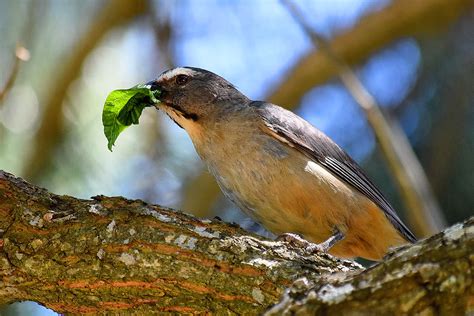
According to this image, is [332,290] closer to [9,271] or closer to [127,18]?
[9,271]

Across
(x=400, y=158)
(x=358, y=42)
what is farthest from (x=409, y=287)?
(x=358, y=42)

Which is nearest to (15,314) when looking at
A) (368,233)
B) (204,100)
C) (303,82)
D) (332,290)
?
(204,100)

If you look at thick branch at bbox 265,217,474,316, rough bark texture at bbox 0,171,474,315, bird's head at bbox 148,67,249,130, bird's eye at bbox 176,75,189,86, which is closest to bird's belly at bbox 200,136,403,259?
bird's head at bbox 148,67,249,130

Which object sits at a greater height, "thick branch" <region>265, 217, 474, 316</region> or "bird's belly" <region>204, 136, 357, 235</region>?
"bird's belly" <region>204, 136, 357, 235</region>

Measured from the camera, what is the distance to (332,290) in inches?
109

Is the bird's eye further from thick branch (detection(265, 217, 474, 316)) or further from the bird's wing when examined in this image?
thick branch (detection(265, 217, 474, 316))

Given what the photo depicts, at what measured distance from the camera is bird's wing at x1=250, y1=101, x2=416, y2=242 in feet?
20.7

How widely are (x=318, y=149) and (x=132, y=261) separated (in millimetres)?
2464

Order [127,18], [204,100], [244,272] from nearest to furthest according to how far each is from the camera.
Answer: [244,272] < [204,100] < [127,18]

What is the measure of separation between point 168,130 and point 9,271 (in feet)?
13.6

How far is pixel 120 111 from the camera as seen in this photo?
5594 mm

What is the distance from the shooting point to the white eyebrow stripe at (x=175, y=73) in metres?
6.65

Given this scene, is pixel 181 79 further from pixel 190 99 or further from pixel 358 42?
pixel 358 42

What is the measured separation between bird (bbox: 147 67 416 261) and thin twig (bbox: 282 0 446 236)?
0.74 feet
